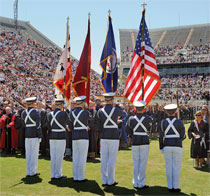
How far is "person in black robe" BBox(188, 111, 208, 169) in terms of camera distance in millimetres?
8258

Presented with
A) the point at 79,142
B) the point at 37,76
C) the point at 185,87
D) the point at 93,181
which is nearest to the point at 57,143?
the point at 79,142

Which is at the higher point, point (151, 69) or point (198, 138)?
point (151, 69)

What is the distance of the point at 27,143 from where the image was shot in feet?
24.5

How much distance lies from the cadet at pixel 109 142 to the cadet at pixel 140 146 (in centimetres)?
46

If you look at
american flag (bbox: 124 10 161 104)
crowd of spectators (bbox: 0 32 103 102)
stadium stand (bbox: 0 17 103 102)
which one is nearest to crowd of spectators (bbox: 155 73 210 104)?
stadium stand (bbox: 0 17 103 102)

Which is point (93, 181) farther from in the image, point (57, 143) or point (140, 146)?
point (140, 146)

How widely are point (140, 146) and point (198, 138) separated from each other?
9.13 feet

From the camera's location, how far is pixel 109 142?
21.7ft

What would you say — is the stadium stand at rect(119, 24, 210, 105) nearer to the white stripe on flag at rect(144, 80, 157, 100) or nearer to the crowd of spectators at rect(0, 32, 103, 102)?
the crowd of spectators at rect(0, 32, 103, 102)

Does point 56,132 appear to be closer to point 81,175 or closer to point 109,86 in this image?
point 81,175

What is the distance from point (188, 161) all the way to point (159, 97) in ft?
99.2

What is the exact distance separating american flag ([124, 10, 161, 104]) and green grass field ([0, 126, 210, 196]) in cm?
229

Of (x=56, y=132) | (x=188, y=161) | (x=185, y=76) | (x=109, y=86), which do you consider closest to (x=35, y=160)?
(x=56, y=132)

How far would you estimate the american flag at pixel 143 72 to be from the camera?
9000 mm
